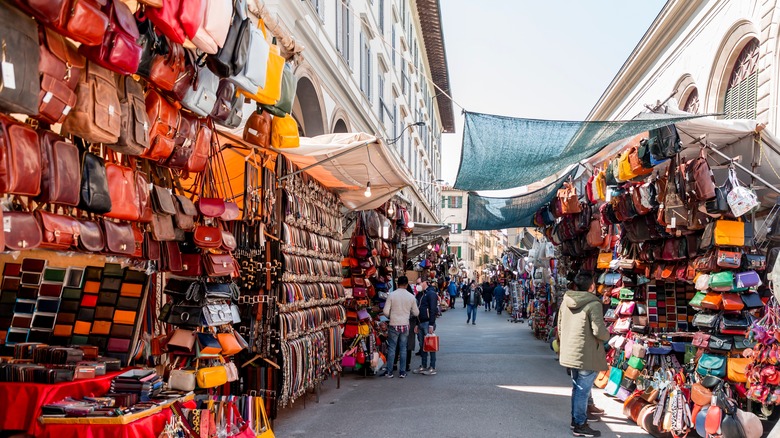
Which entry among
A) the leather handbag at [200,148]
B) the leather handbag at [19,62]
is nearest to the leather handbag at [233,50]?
the leather handbag at [200,148]

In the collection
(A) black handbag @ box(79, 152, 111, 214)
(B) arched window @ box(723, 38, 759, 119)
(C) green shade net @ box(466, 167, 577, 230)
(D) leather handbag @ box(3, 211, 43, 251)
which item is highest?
(B) arched window @ box(723, 38, 759, 119)

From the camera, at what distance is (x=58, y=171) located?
11.3 feet

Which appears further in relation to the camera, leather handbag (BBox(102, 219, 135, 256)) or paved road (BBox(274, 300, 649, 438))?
paved road (BBox(274, 300, 649, 438))

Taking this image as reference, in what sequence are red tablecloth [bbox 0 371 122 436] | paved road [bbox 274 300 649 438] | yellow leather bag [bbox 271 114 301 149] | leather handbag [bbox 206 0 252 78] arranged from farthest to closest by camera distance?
paved road [bbox 274 300 649 438]
yellow leather bag [bbox 271 114 301 149]
red tablecloth [bbox 0 371 122 436]
leather handbag [bbox 206 0 252 78]

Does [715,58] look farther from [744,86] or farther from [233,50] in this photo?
[233,50]

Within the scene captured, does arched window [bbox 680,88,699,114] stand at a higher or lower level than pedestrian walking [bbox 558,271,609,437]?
higher

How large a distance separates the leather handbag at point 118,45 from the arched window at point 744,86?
11.2 metres

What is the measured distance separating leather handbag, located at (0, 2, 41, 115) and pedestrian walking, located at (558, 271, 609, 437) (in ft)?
19.9

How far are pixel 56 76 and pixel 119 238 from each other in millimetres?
1429

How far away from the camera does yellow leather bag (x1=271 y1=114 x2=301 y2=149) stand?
19.9 feet

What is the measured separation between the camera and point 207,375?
540 centimetres

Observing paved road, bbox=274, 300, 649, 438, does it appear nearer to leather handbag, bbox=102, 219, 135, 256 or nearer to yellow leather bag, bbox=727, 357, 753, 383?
yellow leather bag, bbox=727, 357, 753, 383

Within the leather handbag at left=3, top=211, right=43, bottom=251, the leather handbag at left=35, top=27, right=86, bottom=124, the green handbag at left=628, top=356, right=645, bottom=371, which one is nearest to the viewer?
the leather handbag at left=35, top=27, right=86, bottom=124

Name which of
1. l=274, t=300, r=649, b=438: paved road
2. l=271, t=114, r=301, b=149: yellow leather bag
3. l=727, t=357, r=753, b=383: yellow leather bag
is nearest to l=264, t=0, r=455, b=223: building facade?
l=271, t=114, r=301, b=149: yellow leather bag
